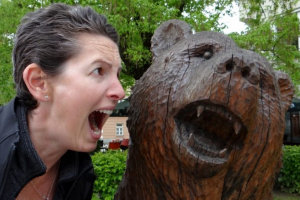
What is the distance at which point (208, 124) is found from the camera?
1344mm

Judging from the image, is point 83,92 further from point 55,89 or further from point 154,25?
point 154,25

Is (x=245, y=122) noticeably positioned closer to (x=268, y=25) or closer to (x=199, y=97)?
(x=199, y=97)

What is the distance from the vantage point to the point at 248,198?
1.41m

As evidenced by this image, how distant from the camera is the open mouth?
1.45 m

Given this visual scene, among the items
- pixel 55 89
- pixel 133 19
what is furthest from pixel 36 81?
pixel 133 19

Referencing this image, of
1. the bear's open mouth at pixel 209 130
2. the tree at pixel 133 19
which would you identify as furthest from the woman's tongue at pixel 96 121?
the tree at pixel 133 19

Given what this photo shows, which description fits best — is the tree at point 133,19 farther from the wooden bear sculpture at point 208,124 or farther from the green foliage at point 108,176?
the wooden bear sculpture at point 208,124

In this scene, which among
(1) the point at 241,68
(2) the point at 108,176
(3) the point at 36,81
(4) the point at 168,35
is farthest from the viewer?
(2) the point at 108,176

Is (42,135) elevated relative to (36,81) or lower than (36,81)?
lower

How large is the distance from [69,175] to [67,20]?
723mm

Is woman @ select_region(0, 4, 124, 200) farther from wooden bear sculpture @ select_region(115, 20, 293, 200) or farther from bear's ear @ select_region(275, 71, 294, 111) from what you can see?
bear's ear @ select_region(275, 71, 294, 111)

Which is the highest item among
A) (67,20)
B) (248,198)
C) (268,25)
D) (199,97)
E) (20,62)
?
(268,25)

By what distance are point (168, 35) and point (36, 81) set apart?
70cm

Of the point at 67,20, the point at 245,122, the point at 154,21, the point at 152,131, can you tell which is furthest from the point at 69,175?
the point at 154,21
